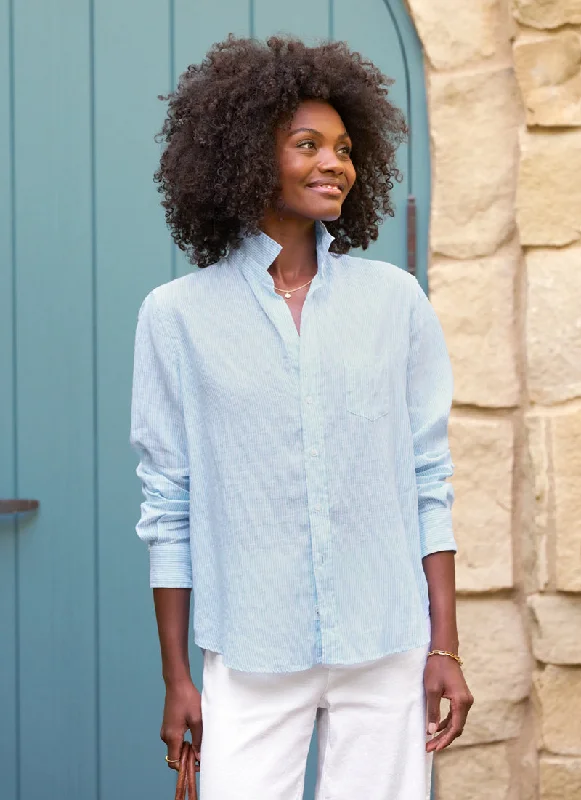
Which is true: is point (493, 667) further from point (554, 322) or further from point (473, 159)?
point (473, 159)

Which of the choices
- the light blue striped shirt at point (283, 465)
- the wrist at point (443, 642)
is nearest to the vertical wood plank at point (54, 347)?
the light blue striped shirt at point (283, 465)

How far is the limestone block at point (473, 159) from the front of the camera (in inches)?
99.3

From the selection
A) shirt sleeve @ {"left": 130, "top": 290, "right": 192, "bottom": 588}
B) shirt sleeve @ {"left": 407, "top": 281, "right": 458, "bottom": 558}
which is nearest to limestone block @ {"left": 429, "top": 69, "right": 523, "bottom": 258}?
shirt sleeve @ {"left": 407, "top": 281, "right": 458, "bottom": 558}

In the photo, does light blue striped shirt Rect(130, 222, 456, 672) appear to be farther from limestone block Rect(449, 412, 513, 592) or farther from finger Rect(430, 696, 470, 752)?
limestone block Rect(449, 412, 513, 592)

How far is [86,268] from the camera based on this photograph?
2.67m

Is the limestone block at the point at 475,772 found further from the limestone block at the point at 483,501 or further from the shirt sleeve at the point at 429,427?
the shirt sleeve at the point at 429,427

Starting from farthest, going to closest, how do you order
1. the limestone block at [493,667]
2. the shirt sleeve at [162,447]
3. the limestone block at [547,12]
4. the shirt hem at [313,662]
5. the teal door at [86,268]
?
the teal door at [86,268] < the limestone block at [493,667] < the limestone block at [547,12] < the shirt sleeve at [162,447] < the shirt hem at [313,662]

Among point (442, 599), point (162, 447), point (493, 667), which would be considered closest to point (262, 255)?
point (162, 447)

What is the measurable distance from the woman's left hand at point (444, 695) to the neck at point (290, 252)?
613mm

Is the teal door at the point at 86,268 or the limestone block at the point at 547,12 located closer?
the limestone block at the point at 547,12

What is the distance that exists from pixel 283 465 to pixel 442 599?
34 cm

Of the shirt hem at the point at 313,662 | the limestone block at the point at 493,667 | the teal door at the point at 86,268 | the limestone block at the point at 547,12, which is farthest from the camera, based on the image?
the teal door at the point at 86,268

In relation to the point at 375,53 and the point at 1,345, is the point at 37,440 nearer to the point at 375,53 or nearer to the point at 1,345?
the point at 1,345

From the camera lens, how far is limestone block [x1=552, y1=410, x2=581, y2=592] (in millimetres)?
2455
